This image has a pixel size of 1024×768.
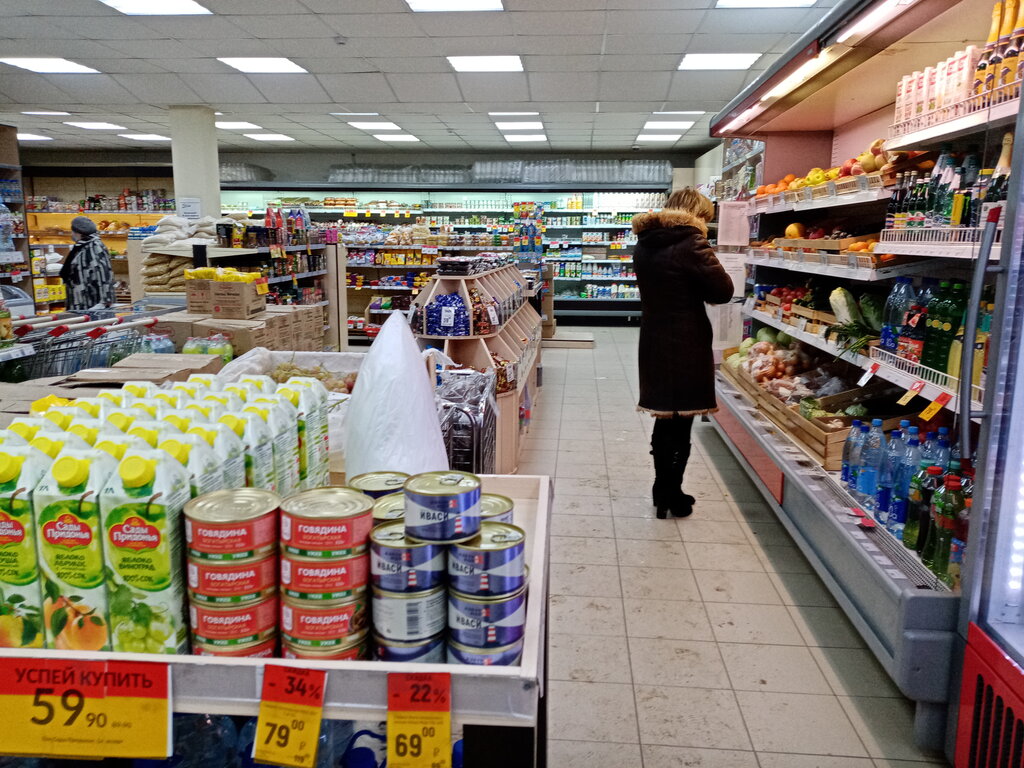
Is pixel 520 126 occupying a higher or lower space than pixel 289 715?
higher

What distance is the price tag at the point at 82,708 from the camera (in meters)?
1.05

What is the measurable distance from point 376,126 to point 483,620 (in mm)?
10795

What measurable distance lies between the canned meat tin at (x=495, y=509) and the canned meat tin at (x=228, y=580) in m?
0.34

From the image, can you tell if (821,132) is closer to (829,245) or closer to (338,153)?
(829,245)

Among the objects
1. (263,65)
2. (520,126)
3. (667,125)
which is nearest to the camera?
(263,65)

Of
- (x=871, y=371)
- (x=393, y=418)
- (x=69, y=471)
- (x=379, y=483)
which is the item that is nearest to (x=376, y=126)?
(x=871, y=371)

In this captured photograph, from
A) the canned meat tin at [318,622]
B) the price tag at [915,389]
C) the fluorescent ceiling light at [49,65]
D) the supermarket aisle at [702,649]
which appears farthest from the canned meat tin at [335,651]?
the fluorescent ceiling light at [49,65]

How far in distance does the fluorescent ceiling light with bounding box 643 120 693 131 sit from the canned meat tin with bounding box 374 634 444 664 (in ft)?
33.7

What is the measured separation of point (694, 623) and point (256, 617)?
2342mm

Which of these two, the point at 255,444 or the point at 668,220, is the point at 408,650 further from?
the point at 668,220

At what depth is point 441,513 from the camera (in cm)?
107

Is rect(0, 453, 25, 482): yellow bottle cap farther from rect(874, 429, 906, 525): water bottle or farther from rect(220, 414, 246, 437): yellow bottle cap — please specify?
rect(874, 429, 906, 525): water bottle

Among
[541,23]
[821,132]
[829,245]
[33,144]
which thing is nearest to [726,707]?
[829,245]

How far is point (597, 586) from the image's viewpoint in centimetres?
337
